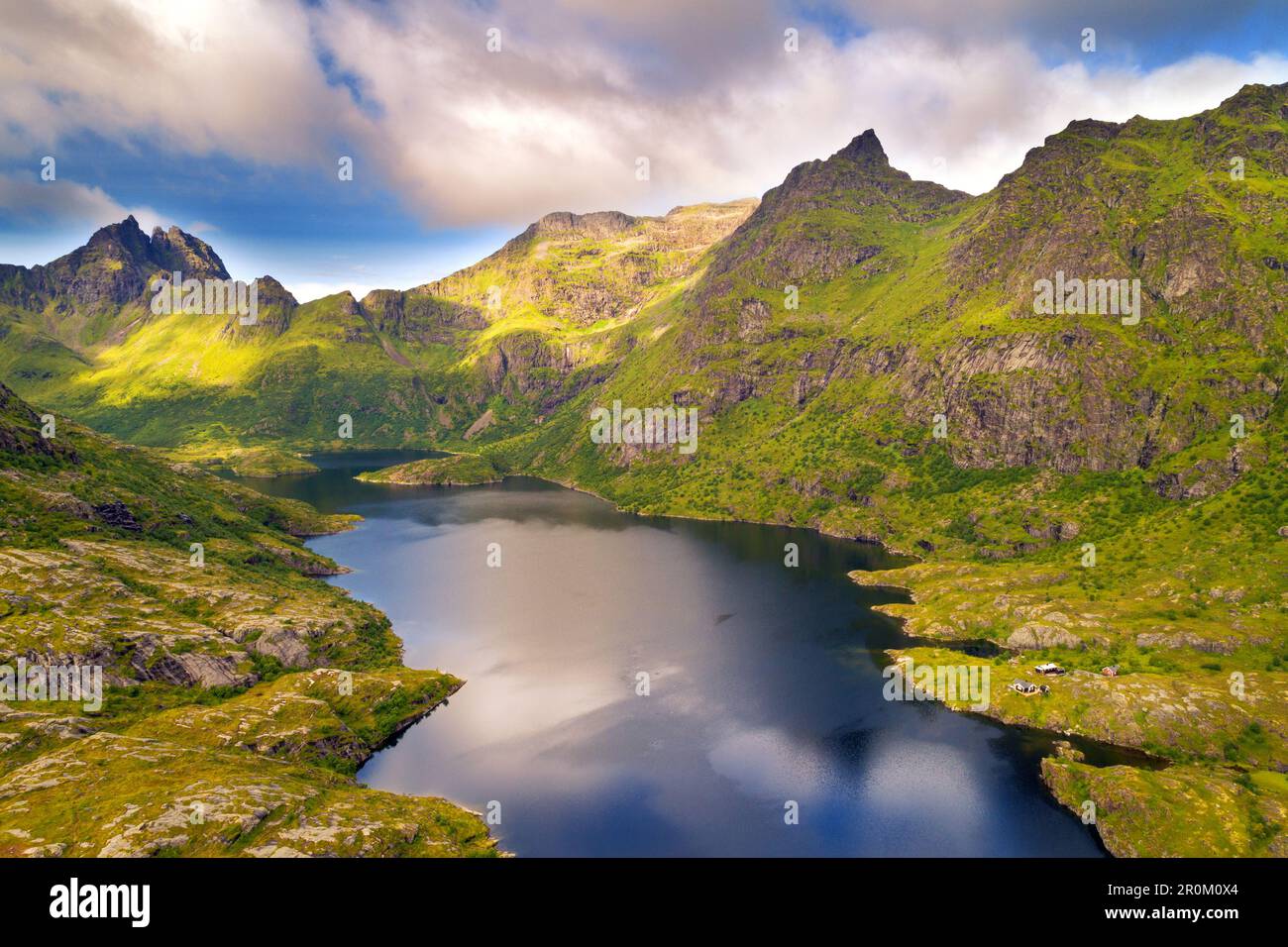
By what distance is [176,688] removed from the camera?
108 metres

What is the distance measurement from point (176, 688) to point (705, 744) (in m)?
86.9

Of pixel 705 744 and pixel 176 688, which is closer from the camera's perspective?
pixel 705 744

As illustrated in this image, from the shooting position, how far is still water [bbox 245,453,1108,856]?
8381cm

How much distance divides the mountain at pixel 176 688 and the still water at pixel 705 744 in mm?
9472

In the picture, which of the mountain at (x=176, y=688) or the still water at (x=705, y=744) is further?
the still water at (x=705, y=744)

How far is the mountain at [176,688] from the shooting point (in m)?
71.9

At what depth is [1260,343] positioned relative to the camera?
198 meters

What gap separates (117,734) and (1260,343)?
947ft

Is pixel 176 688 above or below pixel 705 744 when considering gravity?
above

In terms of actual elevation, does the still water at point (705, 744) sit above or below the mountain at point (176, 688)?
below

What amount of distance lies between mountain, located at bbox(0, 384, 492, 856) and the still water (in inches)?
373
